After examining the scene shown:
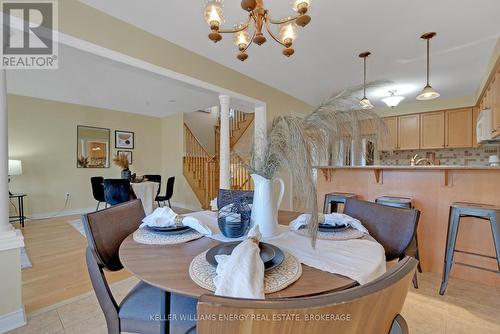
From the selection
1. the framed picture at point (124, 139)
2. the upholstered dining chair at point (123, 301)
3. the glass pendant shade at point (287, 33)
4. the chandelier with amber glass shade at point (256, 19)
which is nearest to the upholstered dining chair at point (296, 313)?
the upholstered dining chair at point (123, 301)

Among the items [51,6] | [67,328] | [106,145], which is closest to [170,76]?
[51,6]

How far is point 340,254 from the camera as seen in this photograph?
0.96 meters

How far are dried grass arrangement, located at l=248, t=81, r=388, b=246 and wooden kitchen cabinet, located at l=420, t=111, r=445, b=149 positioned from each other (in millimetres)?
4791

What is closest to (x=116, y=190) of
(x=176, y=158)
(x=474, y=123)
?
(x=176, y=158)

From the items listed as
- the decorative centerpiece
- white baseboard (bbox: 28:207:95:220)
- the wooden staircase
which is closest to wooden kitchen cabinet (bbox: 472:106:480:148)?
the wooden staircase

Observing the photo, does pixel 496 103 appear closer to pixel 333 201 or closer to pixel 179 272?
pixel 333 201

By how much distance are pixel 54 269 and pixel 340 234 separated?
9.29ft

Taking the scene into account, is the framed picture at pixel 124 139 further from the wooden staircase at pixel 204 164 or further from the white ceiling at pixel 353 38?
the white ceiling at pixel 353 38

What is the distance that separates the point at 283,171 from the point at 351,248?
0.44 metres

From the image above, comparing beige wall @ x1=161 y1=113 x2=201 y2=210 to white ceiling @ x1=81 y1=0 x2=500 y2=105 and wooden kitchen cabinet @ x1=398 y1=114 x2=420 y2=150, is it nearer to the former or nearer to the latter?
white ceiling @ x1=81 y1=0 x2=500 y2=105

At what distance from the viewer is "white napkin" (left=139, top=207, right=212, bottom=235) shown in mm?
1210

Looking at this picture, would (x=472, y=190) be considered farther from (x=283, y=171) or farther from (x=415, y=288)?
(x=283, y=171)

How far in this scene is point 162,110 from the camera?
5855 millimetres

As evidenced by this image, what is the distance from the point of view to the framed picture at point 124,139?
5.76 meters
